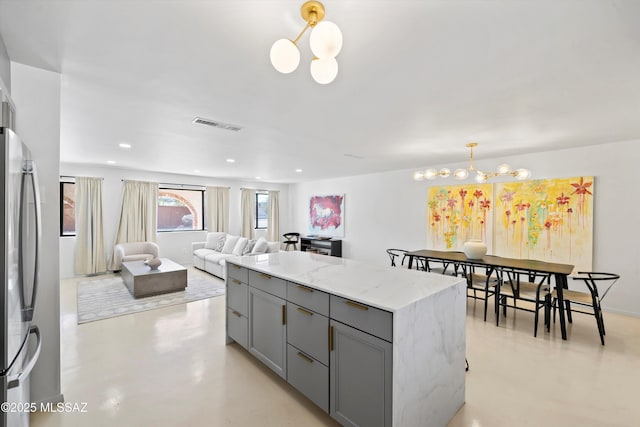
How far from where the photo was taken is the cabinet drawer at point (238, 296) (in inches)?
106

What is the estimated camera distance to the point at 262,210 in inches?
356

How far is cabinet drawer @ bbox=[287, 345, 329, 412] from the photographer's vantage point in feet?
6.06

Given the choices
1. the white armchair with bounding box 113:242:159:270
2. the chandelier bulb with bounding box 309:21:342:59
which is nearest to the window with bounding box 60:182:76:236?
the white armchair with bounding box 113:242:159:270

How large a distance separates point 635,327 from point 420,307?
3.72 meters

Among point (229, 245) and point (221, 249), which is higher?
point (229, 245)

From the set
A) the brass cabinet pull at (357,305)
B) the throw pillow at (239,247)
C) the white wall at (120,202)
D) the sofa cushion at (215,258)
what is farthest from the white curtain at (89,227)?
the brass cabinet pull at (357,305)

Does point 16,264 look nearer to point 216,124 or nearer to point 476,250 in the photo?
point 216,124

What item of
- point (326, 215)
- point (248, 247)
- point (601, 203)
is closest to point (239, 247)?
point (248, 247)

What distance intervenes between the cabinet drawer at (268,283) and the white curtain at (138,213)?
5276 millimetres

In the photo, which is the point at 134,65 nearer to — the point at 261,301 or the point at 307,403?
the point at 261,301

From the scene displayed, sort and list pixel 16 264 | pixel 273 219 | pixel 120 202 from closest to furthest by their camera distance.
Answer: pixel 16 264 → pixel 120 202 → pixel 273 219

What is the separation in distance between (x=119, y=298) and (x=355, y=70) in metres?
4.78

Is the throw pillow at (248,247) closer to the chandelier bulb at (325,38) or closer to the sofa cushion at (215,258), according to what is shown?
the sofa cushion at (215,258)

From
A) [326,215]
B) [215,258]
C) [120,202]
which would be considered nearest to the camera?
[215,258]
